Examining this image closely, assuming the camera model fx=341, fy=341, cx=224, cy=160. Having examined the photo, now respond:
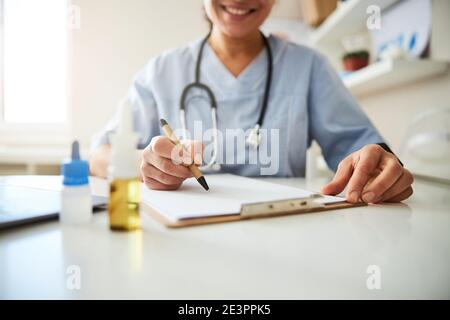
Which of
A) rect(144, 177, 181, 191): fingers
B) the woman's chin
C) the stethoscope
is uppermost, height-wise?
the woman's chin

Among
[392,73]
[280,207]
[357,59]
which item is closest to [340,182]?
[280,207]

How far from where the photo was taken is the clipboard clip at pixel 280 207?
40 centimetres

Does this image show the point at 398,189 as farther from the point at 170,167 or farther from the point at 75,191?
the point at 75,191

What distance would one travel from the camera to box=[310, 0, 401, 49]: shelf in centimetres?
122

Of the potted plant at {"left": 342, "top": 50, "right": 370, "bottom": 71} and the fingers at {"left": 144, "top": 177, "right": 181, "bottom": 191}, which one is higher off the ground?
the potted plant at {"left": 342, "top": 50, "right": 370, "bottom": 71}

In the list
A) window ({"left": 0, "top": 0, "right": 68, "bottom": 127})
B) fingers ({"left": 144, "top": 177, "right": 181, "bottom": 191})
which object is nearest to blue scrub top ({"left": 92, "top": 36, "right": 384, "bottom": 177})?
fingers ({"left": 144, "top": 177, "right": 181, "bottom": 191})

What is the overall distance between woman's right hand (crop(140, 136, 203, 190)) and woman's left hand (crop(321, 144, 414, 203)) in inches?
8.6

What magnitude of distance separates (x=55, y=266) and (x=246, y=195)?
0.28m

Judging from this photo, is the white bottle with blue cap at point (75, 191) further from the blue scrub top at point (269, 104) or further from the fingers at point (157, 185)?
the blue scrub top at point (269, 104)

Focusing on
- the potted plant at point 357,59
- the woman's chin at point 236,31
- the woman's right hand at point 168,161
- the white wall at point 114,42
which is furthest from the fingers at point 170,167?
the white wall at point 114,42

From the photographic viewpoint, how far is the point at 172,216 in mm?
374

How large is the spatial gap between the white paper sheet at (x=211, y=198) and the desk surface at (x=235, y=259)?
0.03m

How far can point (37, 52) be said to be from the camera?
1660 millimetres

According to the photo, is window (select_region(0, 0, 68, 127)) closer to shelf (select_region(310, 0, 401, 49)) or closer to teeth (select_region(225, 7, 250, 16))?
teeth (select_region(225, 7, 250, 16))
